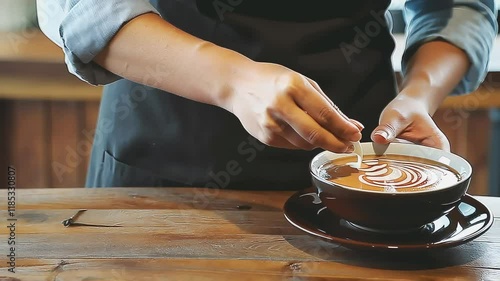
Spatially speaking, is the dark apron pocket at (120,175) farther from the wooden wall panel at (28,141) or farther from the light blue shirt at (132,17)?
the wooden wall panel at (28,141)

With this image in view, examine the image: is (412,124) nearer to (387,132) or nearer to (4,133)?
(387,132)

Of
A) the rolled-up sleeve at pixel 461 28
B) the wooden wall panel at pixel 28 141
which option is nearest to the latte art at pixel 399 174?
the rolled-up sleeve at pixel 461 28

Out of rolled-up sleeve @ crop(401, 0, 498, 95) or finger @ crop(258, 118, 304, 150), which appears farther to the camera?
rolled-up sleeve @ crop(401, 0, 498, 95)

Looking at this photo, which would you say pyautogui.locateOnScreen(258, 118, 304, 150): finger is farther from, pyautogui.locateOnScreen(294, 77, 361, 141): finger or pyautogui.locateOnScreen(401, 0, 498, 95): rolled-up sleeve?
pyautogui.locateOnScreen(401, 0, 498, 95): rolled-up sleeve

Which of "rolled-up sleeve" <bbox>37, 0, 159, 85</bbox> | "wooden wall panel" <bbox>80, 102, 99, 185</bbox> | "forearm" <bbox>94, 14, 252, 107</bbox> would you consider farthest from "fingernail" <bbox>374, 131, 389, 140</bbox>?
"wooden wall panel" <bbox>80, 102, 99, 185</bbox>

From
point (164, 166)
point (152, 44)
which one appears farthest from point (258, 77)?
point (164, 166)

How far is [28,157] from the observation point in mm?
2652

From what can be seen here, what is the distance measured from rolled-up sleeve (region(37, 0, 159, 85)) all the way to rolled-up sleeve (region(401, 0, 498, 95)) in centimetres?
63

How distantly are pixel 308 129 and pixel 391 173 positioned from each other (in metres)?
0.21

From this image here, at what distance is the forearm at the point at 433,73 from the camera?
138 cm

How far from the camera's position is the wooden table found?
96cm

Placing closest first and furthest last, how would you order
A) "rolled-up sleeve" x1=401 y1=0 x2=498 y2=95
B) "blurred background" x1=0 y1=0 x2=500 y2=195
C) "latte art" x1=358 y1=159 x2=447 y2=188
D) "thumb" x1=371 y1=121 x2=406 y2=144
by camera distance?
"latte art" x1=358 y1=159 x2=447 y2=188 < "thumb" x1=371 y1=121 x2=406 y2=144 < "rolled-up sleeve" x1=401 y1=0 x2=498 y2=95 < "blurred background" x1=0 y1=0 x2=500 y2=195

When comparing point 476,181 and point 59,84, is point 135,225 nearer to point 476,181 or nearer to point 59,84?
point 59,84

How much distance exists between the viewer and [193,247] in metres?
1.04
